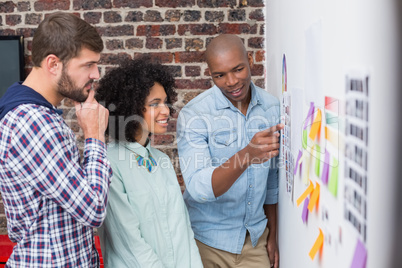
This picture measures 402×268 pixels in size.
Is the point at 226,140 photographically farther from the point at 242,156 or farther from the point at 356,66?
the point at 356,66

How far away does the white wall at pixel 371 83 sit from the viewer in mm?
579

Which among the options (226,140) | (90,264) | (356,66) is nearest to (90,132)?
(90,264)

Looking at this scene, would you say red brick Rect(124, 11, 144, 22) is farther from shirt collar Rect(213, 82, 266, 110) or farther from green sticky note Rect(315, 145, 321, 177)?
green sticky note Rect(315, 145, 321, 177)

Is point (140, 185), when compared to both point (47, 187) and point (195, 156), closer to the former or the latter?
point (195, 156)

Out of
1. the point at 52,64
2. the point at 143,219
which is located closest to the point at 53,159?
the point at 52,64

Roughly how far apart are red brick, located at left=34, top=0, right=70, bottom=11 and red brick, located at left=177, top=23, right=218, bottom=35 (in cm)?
71

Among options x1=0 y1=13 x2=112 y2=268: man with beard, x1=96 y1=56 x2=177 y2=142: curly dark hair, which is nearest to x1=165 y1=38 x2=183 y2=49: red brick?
x1=96 y1=56 x2=177 y2=142: curly dark hair

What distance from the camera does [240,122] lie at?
1729mm

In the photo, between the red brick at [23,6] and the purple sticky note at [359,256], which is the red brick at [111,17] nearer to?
the red brick at [23,6]

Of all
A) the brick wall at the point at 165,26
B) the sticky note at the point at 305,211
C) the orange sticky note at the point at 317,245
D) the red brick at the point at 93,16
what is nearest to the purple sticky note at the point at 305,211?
the sticky note at the point at 305,211

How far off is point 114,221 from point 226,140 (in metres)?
0.57

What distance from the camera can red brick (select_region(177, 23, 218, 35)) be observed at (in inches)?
96.6

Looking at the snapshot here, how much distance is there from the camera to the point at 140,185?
58.2 inches

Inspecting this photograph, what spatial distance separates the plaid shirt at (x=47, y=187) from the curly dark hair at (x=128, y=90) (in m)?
0.35
